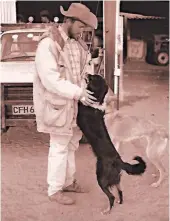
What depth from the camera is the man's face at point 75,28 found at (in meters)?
3.70

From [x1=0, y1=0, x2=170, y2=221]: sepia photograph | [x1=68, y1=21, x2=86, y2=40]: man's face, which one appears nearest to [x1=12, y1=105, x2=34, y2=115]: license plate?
[x1=0, y1=0, x2=170, y2=221]: sepia photograph

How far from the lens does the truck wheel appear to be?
1577cm

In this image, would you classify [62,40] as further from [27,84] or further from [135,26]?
[135,26]

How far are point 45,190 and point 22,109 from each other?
5.54 ft

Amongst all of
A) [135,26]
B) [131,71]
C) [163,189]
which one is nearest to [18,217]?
[163,189]

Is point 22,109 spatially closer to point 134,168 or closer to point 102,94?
point 102,94

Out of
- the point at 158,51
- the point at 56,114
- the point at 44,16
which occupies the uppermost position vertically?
the point at 44,16

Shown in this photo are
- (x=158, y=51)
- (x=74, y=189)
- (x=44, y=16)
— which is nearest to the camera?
(x=74, y=189)

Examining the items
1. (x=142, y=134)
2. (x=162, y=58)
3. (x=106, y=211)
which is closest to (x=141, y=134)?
(x=142, y=134)

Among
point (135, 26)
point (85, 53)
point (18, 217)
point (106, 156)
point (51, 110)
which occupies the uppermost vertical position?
point (135, 26)

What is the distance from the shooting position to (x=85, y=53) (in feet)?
12.9

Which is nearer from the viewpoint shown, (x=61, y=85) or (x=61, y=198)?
(x=61, y=85)

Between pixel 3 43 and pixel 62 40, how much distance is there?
3243 mm

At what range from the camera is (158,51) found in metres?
16.0
